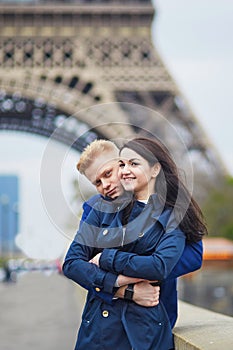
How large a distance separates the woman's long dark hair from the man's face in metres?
0.09

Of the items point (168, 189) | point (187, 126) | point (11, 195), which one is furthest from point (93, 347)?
point (11, 195)

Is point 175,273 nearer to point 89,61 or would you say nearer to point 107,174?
point 107,174

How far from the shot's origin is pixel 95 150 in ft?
10.8

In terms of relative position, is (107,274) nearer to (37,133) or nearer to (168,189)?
(168,189)

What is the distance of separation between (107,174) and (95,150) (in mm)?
105

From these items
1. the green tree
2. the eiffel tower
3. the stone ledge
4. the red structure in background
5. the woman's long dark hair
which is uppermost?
the eiffel tower

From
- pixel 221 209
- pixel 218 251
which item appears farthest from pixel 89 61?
pixel 221 209

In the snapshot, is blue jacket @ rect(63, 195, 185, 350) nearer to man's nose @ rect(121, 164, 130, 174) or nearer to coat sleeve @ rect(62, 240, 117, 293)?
coat sleeve @ rect(62, 240, 117, 293)

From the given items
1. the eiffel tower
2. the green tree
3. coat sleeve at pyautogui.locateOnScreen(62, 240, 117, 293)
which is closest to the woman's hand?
coat sleeve at pyautogui.locateOnScreen(62, 240, 117, 293)

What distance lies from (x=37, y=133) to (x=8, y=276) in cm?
1043

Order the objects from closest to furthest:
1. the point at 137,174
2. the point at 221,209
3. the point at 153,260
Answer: the point at 153,260, the point at 137,174, the point at 221,209

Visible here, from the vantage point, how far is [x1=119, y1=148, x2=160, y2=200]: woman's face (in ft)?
10.5

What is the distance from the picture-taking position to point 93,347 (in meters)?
3.09

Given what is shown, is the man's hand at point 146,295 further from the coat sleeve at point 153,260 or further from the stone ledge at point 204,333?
the stone ledge at point 204,333
